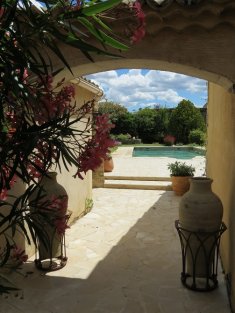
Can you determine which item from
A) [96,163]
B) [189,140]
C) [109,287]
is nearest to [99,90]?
[109,287]

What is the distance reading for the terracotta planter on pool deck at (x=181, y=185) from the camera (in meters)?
12.0

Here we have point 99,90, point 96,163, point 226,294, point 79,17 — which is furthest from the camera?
point 99,90

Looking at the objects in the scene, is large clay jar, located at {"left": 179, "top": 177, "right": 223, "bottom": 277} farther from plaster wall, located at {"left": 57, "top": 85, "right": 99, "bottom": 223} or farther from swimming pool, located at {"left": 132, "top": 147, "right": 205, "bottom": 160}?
swimming pool, located at {"left": 132, "top": 147, "right": 205, "bottom": 160}

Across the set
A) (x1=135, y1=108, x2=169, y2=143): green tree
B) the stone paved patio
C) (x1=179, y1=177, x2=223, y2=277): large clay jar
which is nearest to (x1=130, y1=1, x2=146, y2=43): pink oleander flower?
(x1=179, y1=177, x2=223, y2=277): large clay jar

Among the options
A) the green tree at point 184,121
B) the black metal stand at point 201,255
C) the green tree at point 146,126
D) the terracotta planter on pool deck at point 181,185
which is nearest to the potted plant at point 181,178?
the terracotta planter on pool deck at point 181,185

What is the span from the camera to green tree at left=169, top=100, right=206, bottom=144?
3153 cm

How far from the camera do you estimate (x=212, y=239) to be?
15.8 ft

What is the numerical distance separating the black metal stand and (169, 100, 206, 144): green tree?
89.7ft

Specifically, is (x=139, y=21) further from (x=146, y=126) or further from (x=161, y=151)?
(x=146, y=126)

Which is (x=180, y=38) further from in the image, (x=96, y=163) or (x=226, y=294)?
(x=226, y=294)

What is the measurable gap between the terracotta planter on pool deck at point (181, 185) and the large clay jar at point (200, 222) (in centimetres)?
709

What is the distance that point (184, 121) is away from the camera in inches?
1246

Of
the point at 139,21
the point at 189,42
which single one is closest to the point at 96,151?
the point at 139,21

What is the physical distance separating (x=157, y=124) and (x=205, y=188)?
2982 cm
